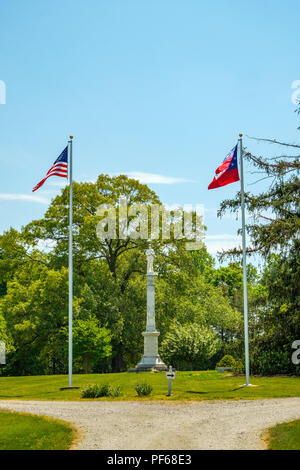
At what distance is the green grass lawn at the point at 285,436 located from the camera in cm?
1005

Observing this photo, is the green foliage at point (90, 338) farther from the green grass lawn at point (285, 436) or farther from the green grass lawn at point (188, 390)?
the green grass lawn at point (285, 436)

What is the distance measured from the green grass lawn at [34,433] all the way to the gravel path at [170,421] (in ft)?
1.17

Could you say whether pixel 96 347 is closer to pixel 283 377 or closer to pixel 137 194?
pixel 137 194

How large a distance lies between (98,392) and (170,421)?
6702 millimetres

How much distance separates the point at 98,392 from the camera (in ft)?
63.0

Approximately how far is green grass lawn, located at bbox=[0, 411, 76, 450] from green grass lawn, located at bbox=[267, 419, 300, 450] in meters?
3.66

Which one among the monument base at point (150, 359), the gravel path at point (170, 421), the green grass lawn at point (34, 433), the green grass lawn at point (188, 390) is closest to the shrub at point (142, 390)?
the green grass lawn at point (188, 390)

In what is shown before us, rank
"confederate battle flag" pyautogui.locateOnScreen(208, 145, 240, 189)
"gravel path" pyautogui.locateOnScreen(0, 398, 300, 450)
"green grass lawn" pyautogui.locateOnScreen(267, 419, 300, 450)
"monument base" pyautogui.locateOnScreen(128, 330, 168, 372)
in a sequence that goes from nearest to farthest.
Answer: "green grass lawn" pyautogui.locateOnScreen(267, 419, 300, 450)
"gravel path" pyautogui.locateOnScreen(0, 398, 300, 450)
"confederate battle flag" pyautogui.locateOnScreen(208, 145, 240, 189)
"monument base" pyautogui.locateOnScreen(128, 330, 168, 372)

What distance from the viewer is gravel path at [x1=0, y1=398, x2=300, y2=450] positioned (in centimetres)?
1030

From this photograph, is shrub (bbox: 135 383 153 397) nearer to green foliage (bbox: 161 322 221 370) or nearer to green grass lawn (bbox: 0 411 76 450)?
green grass lawn (bbox: 0 411 76 450)

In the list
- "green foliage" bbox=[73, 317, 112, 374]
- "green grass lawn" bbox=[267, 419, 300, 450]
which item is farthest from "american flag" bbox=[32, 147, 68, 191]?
"green foliage" bbox=[73, 317, 112, 374]

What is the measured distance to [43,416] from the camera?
1423 cm

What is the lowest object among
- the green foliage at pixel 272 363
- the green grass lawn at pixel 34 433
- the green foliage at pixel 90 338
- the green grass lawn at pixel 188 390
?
the green grass lawn at pixel 188 390

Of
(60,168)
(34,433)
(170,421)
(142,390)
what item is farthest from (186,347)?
(34,433)
